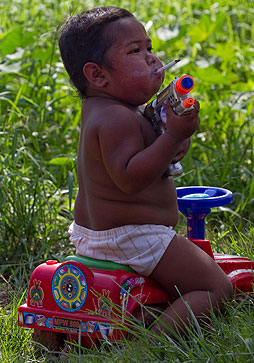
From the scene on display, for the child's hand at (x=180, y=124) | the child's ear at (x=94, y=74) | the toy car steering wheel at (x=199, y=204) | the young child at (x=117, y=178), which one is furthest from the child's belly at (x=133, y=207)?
the child's ear at (x=94, y=74)

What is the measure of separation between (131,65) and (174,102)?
0.22 metres

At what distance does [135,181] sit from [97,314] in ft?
1.38

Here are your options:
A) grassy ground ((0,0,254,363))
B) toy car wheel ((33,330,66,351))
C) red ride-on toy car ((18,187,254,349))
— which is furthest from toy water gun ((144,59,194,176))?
toy car wheel ((33,330,66,351))

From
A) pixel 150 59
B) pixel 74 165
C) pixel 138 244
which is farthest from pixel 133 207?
pixel 74 165

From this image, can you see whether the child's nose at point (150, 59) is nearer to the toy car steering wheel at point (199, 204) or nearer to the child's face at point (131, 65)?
the child's face at point (131, 65)

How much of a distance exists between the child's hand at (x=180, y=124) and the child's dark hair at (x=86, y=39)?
12.2 inches

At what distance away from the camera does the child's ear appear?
2.50 meters

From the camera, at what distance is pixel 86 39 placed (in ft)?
8.18

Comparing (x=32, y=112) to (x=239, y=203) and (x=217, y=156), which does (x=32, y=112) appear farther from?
(x=239, y=203)

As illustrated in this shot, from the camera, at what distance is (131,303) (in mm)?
2367

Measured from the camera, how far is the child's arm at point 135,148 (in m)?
2.31

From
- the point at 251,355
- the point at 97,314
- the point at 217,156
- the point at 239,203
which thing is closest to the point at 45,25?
the point at 217,156

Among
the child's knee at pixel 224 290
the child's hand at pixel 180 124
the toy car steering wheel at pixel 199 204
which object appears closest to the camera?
the child's hand at pixel 180 124

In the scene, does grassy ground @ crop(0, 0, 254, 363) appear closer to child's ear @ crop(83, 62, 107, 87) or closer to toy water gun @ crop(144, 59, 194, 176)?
child's ear @ crop(83, 62, 107, 87)
